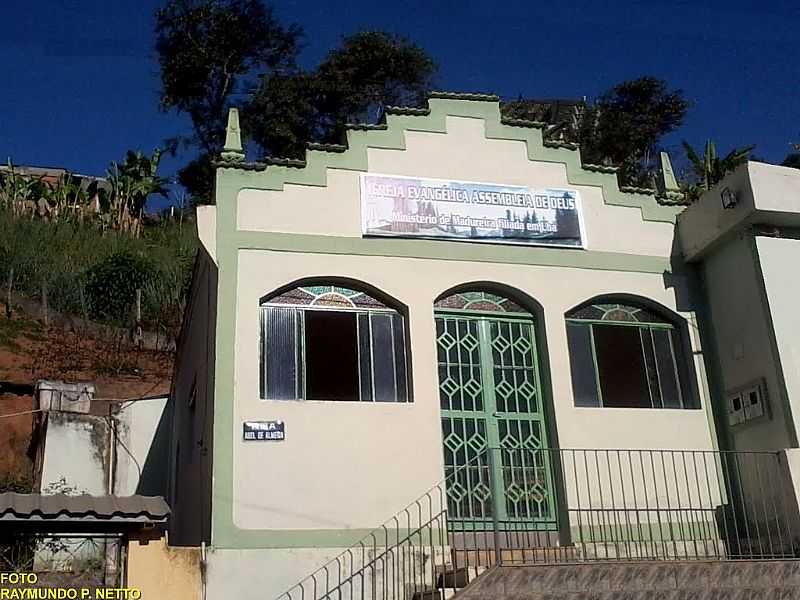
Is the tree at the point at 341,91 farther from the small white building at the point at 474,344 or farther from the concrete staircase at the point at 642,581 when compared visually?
the concrete staircase at the point at 642,581

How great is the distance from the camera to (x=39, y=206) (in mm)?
34219

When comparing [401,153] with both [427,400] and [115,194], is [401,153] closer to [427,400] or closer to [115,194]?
[427,400]

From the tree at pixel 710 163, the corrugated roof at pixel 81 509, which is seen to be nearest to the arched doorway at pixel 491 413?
the corrugated roof at pixel 81 509

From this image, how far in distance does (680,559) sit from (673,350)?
3.74 meters

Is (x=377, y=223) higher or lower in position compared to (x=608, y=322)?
higher

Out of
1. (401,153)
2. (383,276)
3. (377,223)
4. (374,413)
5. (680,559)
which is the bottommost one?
(680,559)

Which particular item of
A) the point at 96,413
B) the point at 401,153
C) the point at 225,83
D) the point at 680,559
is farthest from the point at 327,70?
the point at 680,559

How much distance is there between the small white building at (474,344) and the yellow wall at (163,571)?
1.51ft

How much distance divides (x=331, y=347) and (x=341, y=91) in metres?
20.3

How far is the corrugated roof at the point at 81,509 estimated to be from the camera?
786 cm

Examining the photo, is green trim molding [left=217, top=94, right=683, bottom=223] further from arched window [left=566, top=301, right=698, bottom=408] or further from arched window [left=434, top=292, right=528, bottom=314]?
arched window [left=434, top=292, right=528, bottom=314]

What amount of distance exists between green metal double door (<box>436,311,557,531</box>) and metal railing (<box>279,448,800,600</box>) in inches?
0.8

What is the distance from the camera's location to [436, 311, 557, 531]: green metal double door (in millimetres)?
10562

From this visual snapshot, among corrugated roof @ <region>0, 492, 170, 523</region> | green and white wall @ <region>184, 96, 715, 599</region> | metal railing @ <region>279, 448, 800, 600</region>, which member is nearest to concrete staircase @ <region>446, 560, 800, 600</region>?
metal railing @ <region>279, 448, 800, 600</region>
